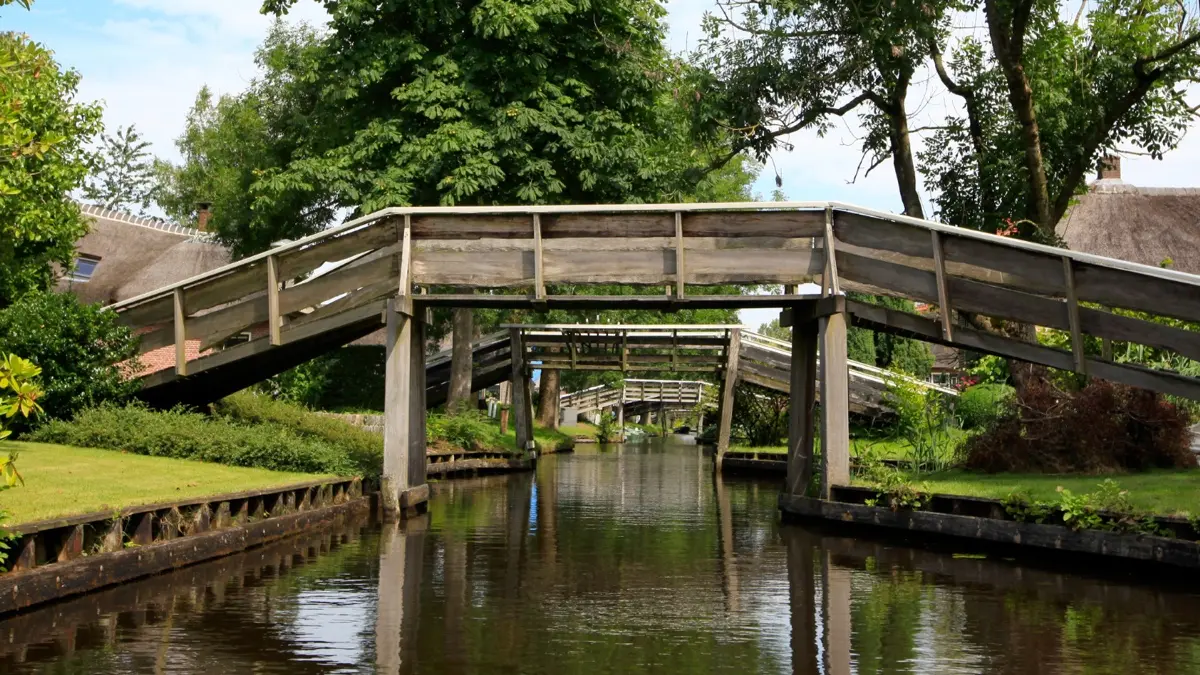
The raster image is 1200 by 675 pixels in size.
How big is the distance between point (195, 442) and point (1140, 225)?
3117cm

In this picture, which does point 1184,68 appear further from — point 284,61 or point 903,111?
point 284,61

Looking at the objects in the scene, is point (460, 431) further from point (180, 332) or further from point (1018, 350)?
point (1018, 350)

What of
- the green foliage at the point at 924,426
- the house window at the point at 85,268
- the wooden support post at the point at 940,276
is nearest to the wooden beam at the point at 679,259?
the wooden support post at the point at 940,276

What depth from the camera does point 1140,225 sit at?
40.7 meters

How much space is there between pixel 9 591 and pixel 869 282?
39.1 ft

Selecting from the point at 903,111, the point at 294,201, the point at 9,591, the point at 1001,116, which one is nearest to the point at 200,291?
the point at 9,591

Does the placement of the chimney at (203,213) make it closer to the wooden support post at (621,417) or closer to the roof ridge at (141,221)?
the roof ridge at (141,221)

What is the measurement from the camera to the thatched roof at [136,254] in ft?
162

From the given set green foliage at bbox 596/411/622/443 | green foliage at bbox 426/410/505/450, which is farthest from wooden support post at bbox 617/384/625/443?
green foliage at bbox 426/410/505/450

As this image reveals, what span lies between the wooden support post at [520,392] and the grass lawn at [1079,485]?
57.7 ft

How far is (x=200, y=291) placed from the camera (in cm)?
2111

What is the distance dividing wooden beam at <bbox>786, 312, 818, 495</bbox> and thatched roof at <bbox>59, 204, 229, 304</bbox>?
1328 inches

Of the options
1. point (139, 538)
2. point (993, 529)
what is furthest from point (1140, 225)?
point (139, 538)

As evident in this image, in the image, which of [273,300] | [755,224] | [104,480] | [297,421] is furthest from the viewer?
[297,421]
